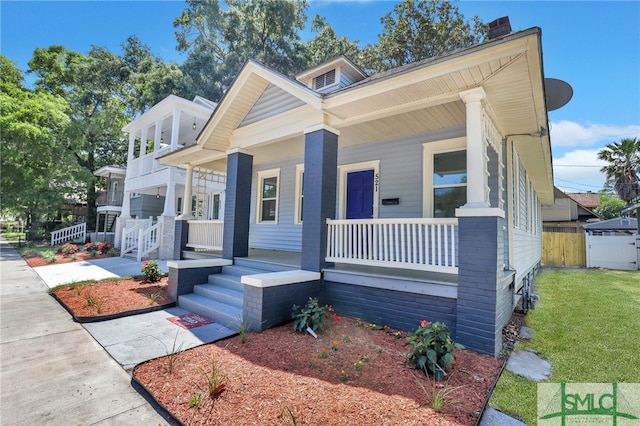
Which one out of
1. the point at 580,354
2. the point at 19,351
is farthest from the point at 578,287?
the point at 19,351

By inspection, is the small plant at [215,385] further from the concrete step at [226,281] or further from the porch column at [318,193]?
the concrete step at [226,281]

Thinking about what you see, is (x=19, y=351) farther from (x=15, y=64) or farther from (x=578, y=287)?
(x=15, y=64)

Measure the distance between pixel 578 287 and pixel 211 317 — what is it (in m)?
10.3

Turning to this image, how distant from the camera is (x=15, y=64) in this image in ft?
70.2

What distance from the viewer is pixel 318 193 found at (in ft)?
17.3

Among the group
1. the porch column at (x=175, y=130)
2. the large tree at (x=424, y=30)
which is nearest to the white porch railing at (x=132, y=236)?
the porch column at (x=175, y=130)

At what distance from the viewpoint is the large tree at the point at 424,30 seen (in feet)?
57.3

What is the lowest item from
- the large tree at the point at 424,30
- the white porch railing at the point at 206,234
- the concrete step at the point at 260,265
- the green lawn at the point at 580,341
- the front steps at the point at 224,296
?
the green lawn at the point at 580,341

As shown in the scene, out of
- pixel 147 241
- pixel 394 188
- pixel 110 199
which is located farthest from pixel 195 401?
pixel 110 199

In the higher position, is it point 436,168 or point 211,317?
point 436,168

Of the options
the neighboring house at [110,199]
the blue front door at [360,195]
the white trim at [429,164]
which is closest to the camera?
the white trim at [429,164]

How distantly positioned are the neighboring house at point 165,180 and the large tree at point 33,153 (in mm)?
4352

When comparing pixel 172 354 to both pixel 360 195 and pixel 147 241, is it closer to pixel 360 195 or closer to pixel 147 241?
pixel 360 195

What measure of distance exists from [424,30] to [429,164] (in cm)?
1524
